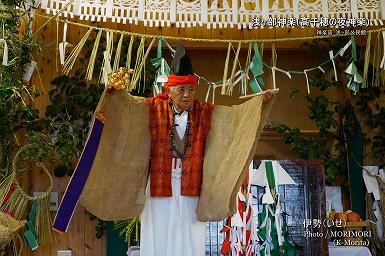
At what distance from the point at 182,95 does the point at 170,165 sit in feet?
1.05

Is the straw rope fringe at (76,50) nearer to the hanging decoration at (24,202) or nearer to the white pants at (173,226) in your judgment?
the hanging decoration at (24,202)

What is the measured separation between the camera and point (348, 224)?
3.89 m

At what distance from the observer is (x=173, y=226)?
2658 mm

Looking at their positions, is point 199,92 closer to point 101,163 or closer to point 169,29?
point 169,29

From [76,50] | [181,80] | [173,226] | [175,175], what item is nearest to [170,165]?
[175,175]

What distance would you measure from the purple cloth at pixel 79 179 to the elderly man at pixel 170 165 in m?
0.05

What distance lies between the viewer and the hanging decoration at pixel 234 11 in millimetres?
3926

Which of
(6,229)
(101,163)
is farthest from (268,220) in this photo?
(6,229)

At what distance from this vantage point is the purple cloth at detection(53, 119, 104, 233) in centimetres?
251

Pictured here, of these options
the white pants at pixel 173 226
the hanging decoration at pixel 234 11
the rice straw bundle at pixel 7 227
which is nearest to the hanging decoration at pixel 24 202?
the rice straw bundle at pixel 7 227

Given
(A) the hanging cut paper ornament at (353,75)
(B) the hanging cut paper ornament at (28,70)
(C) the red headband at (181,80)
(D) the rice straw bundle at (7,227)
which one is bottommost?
(D) the rice straw bundle at (7,227)

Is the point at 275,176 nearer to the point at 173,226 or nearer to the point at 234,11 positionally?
the point at 173,226

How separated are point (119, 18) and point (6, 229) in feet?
4.97

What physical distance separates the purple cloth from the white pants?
1.10ft
